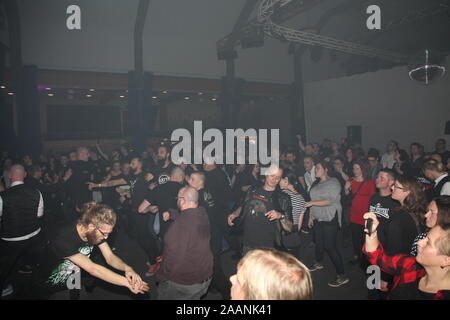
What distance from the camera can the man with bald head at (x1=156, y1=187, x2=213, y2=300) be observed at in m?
2.53

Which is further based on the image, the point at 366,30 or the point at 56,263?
the point at 366,30

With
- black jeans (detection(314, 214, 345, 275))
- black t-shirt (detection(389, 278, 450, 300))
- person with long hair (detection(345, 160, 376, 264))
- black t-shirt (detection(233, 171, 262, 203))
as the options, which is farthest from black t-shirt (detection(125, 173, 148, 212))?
black t-shirt (detection(389, 278, 450, 300))

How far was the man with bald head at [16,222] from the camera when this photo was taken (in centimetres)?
333

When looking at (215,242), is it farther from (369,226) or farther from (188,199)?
(369,226)

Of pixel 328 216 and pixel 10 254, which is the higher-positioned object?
pixel 328 216

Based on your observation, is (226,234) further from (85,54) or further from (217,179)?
(85,54)

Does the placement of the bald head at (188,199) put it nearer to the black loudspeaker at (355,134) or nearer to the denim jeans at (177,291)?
the denim jeans at (177,291)

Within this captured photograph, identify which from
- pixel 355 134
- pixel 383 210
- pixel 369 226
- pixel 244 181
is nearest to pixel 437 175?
pixel 383 210

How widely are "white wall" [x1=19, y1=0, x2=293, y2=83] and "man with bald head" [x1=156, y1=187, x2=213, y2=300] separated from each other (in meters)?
9.57

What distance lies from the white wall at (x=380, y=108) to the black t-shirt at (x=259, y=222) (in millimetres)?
8847

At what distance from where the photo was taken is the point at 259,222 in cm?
333

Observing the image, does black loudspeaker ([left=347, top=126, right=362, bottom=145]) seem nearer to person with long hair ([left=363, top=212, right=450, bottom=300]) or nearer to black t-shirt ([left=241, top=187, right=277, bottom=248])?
black t-shirt ([left=241, top=187, right=277, bottom=248])

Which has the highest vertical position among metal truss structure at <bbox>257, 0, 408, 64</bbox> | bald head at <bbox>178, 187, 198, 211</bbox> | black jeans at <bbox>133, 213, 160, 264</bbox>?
metal truss structure at <bbox>257, 0, 408, 64</bbox>

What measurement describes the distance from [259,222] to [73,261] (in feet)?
5.99
